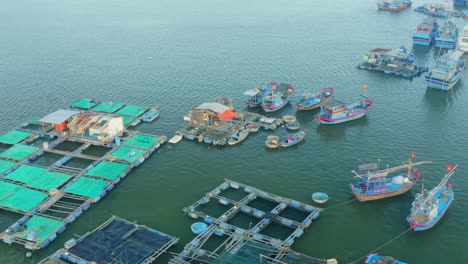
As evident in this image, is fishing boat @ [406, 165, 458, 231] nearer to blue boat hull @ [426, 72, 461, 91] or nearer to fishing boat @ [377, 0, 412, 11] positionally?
blue boat hull @ [426, 72, 461, 91]

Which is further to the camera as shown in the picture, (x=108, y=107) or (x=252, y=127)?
(x=108, y=107)

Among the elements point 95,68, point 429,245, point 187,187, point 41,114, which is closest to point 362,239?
point 429,245

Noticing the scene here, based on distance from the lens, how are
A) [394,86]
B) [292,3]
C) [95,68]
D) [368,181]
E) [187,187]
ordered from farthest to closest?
[292,3]
[95,68]
[394,86]
[187,187]
[368,181]

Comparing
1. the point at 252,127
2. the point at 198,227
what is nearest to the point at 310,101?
the point at 252,127

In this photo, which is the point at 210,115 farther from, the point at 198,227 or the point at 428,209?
the point at 428,209

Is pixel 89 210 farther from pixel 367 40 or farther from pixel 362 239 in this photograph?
pixel 367 40
